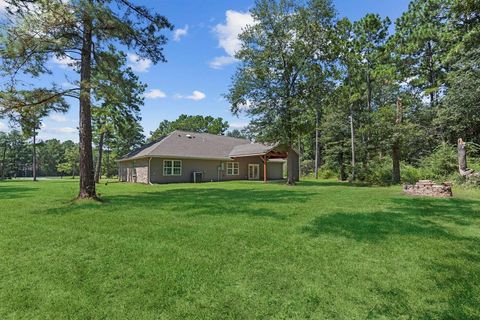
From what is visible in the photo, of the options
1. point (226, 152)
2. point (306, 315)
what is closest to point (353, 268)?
point (306, 315)

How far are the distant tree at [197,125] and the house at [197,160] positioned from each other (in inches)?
1065

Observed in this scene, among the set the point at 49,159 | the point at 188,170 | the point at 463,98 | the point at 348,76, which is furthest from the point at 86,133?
the point at 49,159

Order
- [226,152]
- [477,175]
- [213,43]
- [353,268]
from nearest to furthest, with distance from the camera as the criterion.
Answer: [353,268] → [477,175] → [213,43] → [226,152]

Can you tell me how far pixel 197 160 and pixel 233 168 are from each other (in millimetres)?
4064

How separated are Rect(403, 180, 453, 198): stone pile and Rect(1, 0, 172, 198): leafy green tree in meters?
11.0

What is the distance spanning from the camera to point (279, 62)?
61.5 ft

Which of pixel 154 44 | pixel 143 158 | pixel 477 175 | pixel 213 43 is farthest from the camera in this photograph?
pixel 143 158

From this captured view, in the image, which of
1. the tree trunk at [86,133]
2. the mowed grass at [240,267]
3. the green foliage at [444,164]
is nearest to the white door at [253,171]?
the green foliage at [444,164]

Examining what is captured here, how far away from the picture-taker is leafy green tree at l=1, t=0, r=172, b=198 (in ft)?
26.2

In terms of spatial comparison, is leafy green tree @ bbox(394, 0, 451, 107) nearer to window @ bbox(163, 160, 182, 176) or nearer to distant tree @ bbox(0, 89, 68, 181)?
window @ bbox(163, 160, 182, 176)

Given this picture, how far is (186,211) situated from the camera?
7.80m

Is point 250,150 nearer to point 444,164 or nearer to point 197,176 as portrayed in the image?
point 197,176

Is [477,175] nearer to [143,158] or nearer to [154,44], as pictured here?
[154,44]

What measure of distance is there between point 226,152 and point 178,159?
5539 mm
